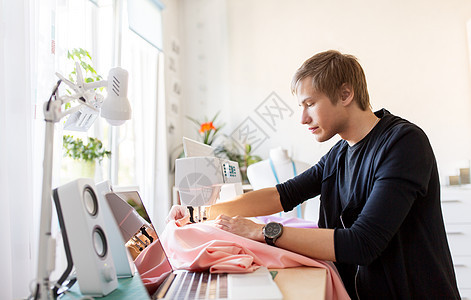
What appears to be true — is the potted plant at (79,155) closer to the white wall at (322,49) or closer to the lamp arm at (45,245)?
the lamp arm at (45,245)

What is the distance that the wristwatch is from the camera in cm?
115

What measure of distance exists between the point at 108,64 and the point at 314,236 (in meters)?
2.13

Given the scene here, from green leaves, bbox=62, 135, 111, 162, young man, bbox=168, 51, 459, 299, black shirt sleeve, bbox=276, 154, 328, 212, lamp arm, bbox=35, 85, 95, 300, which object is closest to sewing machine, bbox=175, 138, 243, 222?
young man, bbox=168, 51, 459, 299

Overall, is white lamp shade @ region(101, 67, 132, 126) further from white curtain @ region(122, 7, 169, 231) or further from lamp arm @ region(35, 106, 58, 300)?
white curtain @ region(122, 7, 169, 231)

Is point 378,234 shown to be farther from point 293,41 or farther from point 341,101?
point 293,41

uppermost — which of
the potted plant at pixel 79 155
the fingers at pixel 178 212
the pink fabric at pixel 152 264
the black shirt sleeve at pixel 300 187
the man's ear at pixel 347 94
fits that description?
the man's ear at pixel 347 94

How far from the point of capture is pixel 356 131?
141 cm

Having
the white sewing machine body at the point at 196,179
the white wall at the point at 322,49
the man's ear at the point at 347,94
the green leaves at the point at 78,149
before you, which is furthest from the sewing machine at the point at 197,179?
the white wall at the point at 322,49

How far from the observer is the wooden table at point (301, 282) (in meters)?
0.87

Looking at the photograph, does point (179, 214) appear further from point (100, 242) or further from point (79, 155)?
point (79, 155)

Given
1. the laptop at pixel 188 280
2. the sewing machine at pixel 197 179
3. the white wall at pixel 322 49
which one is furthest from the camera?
the white wall at pixel 322 49

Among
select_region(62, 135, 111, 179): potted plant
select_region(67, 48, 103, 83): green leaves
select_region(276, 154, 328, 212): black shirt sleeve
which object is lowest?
select_region(276, 154, 328, 212): black shirt sleeve

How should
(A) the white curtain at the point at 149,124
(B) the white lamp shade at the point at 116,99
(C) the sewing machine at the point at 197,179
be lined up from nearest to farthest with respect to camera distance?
(B) the white lamp shade at the point at 116,99 → (C) the sewing machine at the point at 197,179 → (A) the white curtain at the point at 149,124

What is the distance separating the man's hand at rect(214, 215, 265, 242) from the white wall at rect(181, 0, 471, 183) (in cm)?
277
